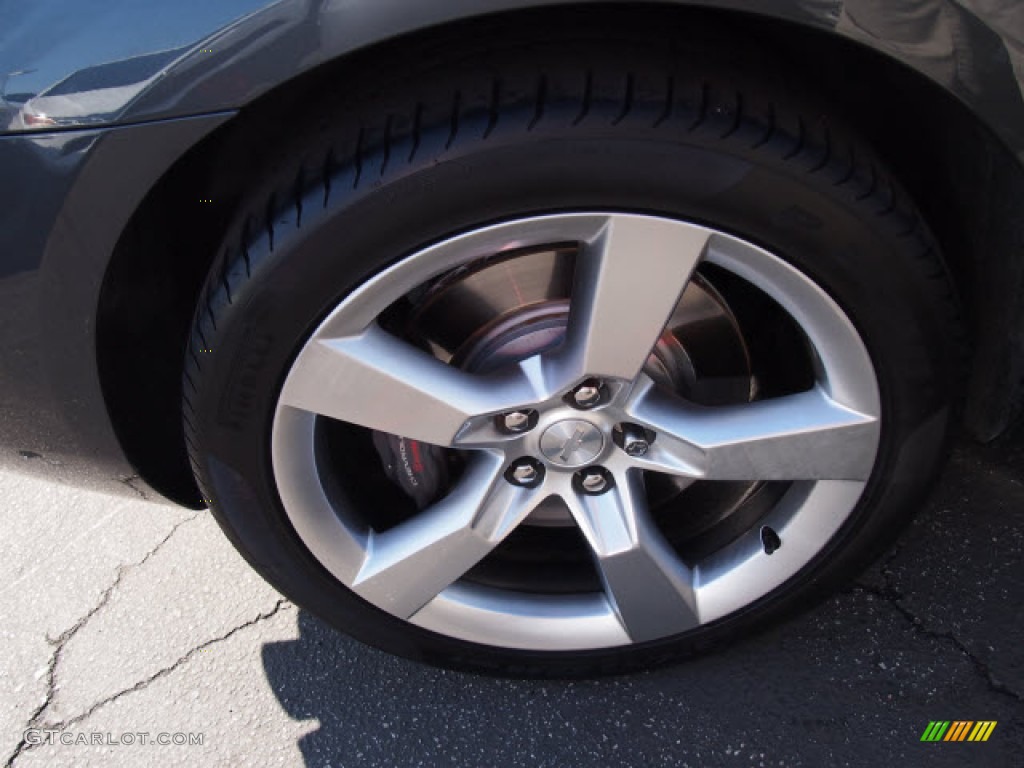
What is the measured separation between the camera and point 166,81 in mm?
1039

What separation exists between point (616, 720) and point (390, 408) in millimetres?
713

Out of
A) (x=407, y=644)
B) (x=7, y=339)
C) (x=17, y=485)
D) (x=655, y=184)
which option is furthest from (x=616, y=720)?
(x=17, y=485)

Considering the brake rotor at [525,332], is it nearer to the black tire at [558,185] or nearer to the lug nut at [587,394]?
the lug nut at [587,394]

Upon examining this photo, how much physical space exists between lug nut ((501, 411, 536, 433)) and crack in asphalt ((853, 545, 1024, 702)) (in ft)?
2.59

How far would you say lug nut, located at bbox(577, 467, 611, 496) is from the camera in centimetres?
140

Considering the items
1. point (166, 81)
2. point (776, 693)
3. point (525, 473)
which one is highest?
point (166, 81)

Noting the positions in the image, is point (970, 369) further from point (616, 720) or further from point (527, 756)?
point (527, 756)

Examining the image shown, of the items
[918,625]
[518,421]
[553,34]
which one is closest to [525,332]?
[518,421]

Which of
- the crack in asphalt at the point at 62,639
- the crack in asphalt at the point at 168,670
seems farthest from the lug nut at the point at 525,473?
the crack in asphalt at the point at 62,639

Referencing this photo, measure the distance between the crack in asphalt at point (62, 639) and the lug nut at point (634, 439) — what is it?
116cm

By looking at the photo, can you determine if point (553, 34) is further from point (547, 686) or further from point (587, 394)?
point (547, 686)

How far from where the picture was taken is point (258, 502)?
134 cm

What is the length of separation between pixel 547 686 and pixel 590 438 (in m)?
0.55

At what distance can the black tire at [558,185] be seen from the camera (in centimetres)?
108
